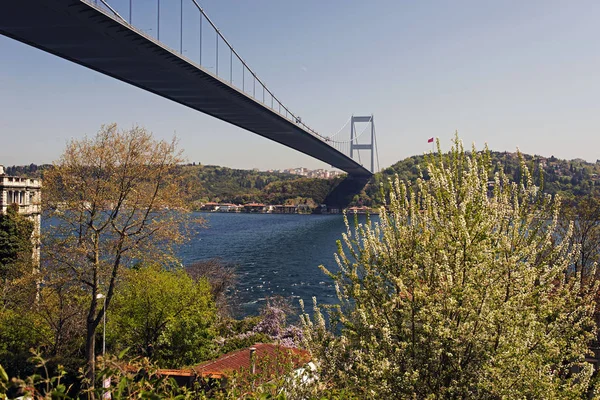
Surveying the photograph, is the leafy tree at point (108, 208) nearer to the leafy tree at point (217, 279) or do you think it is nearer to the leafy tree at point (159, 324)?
the leafy tree at point (159, 324)

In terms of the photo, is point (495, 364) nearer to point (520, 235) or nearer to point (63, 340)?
point (520, 235)

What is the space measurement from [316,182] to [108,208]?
125851mm

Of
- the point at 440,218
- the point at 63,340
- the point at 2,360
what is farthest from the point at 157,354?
the point at 440,218

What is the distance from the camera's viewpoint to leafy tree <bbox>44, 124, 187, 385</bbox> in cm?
1254

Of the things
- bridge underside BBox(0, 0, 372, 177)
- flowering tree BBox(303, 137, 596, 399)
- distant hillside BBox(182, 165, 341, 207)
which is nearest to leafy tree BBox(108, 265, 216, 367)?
flowering tree BBox(303, 137, 596, 399)

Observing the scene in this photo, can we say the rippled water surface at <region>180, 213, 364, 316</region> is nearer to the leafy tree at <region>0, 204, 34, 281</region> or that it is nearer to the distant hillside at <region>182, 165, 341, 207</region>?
the leafy tree at <region>0, 204, 34, 281</region>

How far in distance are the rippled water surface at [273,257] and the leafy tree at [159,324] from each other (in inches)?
97.4

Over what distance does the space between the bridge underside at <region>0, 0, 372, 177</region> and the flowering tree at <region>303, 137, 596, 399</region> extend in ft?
63.0

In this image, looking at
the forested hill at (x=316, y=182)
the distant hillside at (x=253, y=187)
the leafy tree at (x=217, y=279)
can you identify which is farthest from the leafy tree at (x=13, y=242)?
the distant hillside at (x=253, y=187)

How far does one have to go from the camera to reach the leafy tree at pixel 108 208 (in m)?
12.5

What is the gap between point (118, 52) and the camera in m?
26.3

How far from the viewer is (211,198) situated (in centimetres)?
14950

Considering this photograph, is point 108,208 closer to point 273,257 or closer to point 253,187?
point 273,257

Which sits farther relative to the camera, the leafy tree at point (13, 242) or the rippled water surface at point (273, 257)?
the rippled water surface at point (273, 257)
